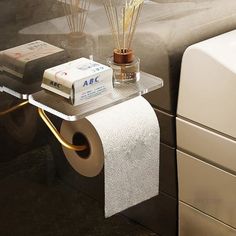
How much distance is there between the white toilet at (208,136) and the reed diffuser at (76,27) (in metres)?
0.22

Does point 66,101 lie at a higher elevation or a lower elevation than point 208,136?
higher

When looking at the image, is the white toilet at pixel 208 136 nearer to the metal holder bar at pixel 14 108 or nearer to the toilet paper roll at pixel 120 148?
the toilet paper roll at pixel 120 148

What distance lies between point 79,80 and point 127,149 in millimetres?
176

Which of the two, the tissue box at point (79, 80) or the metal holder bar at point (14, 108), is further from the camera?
the metal holder bar at point (14, 108)

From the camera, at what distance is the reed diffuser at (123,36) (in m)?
1.20

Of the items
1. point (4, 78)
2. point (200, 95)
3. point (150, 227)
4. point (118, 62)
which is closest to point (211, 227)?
point (150, 227)

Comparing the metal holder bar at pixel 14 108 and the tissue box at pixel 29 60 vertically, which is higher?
the tissue box at pixel 29 60

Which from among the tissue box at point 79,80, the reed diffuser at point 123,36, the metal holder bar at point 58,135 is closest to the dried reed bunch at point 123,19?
the reed diffuser at point 123,36

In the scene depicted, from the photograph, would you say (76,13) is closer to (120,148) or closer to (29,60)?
(29,60)

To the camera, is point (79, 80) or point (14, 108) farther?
point (14, 108)

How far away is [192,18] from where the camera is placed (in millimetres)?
1333

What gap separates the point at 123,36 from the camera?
125 centimetres

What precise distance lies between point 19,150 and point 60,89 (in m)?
0.22

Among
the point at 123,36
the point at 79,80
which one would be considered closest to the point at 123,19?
the point at 123,36
